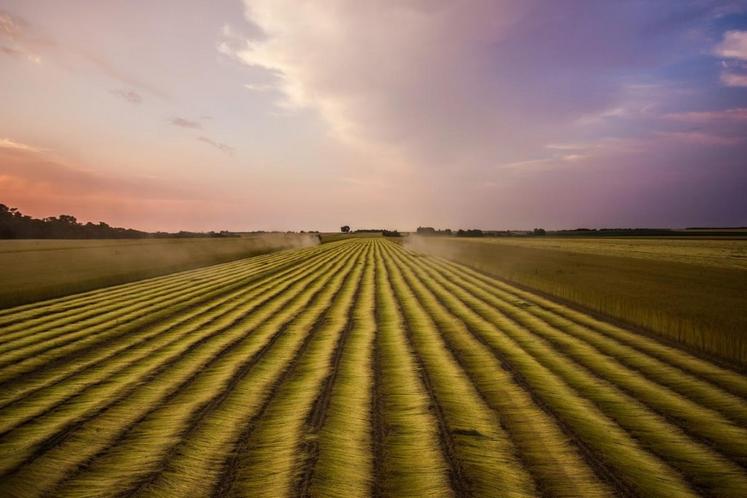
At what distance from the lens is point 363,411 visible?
5.76 meters

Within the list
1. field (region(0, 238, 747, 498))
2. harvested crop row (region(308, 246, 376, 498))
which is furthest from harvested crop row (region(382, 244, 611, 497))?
harvested crop row (region(308, 246, 376, 498))

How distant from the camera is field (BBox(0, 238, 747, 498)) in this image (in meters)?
4.13

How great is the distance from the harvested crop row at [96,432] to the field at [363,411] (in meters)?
0.03

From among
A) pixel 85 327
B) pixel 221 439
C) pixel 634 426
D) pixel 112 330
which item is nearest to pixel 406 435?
pixel 221 439

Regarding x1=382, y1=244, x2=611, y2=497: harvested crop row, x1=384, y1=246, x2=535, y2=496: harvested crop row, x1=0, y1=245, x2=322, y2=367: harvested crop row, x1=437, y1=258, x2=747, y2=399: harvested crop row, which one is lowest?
x1=437, y1=258, x2=747, y2=399: harvested crop row

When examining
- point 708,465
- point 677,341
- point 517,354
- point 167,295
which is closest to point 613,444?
point 708,465

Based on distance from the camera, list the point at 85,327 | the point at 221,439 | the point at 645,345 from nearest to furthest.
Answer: the point at 221,439 → the point at 645,345 → the point at 85,327

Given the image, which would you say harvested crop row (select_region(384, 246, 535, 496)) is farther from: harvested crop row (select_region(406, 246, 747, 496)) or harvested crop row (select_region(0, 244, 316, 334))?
harvested crop row (select_region(0, 244, 316, 334))

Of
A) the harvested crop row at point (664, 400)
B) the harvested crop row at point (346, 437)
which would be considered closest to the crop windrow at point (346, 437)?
the harvested crop row at point (346, 437)

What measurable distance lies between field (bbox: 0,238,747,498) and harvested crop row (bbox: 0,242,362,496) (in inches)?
1.2

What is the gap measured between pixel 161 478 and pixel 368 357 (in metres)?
4.73

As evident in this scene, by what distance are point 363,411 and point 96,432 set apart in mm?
3611

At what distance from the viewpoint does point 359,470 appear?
424 centimetres

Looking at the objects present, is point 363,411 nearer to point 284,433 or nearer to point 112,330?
point 284,433
